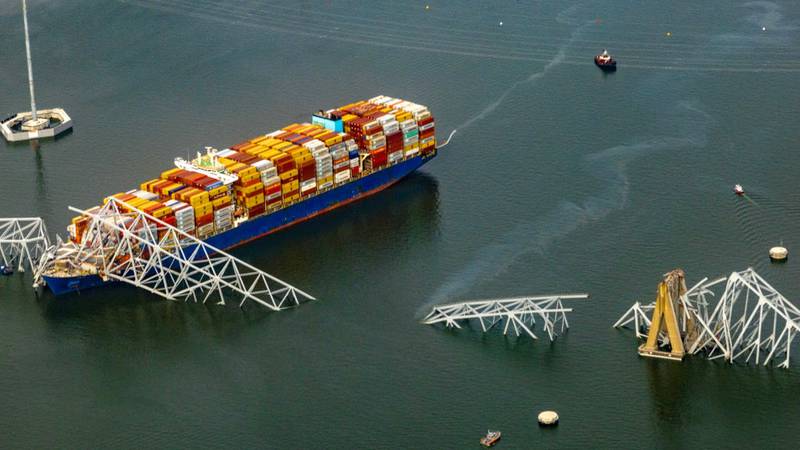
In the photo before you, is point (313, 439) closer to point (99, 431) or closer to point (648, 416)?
point (99, 431)

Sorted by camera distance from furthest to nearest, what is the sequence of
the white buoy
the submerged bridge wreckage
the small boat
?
the submerged bridge wreckage < the white buoy < the small boat

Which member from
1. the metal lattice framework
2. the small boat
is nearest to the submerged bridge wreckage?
the metal lattice framework

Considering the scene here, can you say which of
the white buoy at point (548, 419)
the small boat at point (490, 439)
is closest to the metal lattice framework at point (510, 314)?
the white buoy at point (548, 419)

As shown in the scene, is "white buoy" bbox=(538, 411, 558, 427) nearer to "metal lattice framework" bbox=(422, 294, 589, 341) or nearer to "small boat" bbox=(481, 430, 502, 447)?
"small boat" bbox=(481, 430, 502, 447)

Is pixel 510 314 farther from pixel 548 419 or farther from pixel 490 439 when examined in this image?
pixel 490 439

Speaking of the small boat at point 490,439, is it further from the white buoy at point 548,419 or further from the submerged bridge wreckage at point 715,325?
the submerged bridge wreckage at point 715,325

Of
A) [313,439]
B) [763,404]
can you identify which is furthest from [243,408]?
[763,404]

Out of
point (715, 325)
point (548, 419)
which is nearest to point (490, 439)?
point (548, 419)
